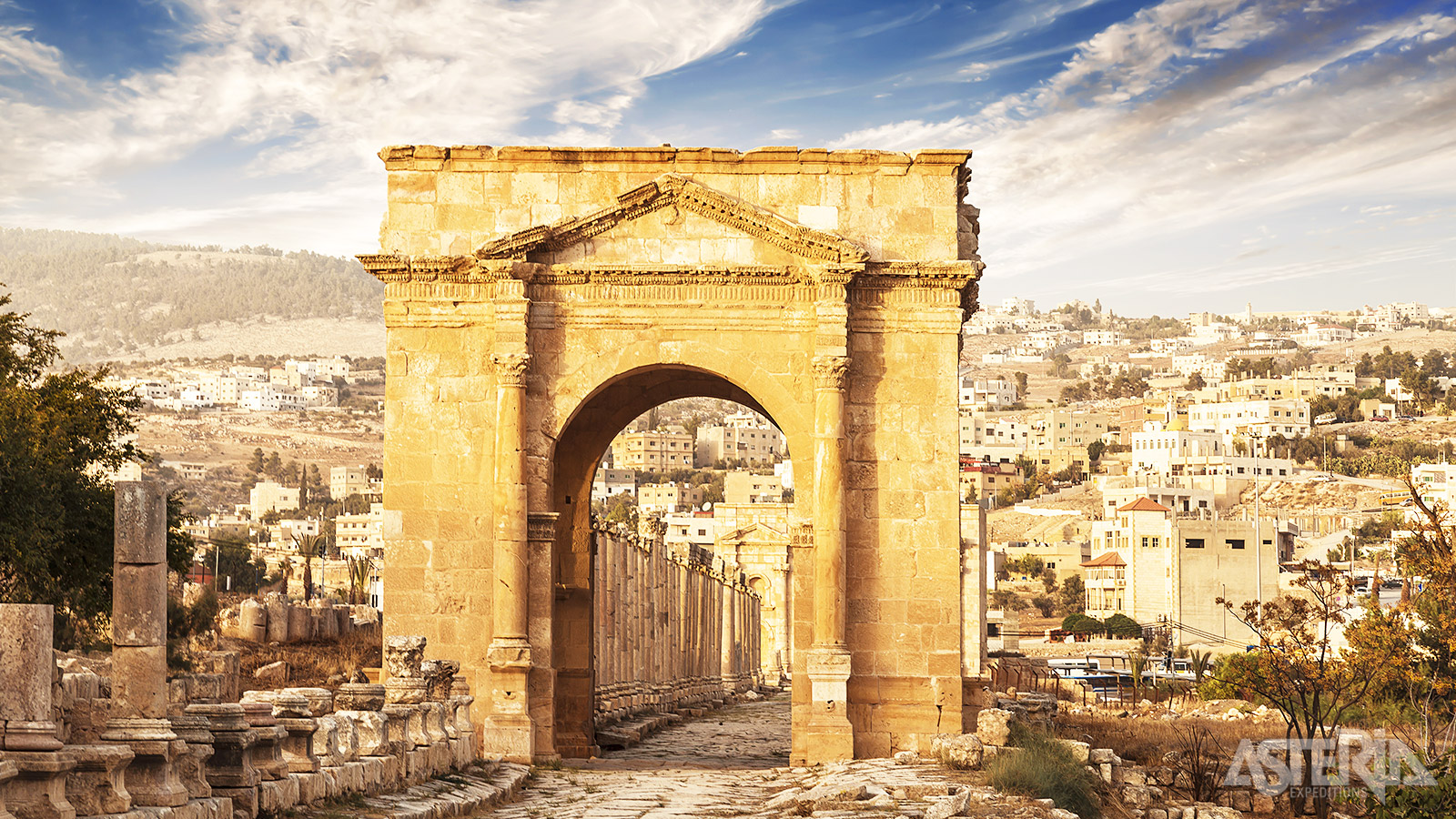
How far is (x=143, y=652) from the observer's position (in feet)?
37.6

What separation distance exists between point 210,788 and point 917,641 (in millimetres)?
12080

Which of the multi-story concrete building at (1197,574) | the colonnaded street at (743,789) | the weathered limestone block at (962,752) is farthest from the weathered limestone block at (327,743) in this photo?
the multi-story concrete building at (1197,574)

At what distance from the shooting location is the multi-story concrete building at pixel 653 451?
186m

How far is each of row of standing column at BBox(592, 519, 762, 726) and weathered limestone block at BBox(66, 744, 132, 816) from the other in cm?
1582

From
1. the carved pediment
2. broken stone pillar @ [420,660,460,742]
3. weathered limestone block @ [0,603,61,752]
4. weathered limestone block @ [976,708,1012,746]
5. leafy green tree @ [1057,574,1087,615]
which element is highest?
the carved pediment

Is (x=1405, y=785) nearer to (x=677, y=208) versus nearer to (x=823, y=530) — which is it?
(x=823, y=530)

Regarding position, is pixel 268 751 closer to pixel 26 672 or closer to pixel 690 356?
pixel 26 672

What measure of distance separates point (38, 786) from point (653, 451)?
178957 mm

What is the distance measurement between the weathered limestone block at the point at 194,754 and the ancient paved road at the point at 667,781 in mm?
4764

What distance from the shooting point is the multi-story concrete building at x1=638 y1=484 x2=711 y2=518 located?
6275 inches

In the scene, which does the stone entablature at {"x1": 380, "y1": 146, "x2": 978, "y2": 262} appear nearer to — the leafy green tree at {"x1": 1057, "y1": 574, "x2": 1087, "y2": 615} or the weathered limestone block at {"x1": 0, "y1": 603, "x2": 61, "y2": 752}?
the weathered limestone block at {"x1": 0, "y1": 603, "x2": 61, "y2": 752}

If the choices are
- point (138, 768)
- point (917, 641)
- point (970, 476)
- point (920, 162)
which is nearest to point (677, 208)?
point (920, 162)

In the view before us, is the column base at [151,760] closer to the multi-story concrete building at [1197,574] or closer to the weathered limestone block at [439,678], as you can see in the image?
the weathered limestone block at [439,678]

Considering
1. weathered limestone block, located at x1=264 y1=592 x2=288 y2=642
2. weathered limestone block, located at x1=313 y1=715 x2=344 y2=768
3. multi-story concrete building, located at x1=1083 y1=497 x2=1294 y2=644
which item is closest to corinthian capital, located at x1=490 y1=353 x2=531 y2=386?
weathered limestone block, located at x1=313 y1=715 x2=344 y2=768
